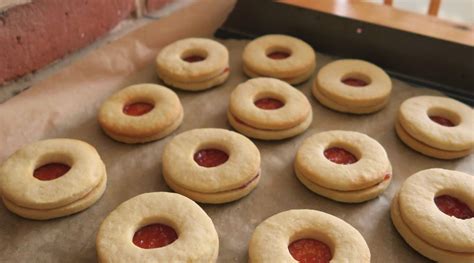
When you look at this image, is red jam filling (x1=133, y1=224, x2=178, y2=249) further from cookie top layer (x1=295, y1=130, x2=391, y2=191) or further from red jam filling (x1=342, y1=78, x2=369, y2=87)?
red jam filling (x1=342, y1=78, x2=369, y2=87)

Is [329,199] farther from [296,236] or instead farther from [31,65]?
[31,65]

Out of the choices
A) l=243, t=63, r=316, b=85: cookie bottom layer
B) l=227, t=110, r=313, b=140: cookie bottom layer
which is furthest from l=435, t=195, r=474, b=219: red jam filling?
l=243, t=63, r=316, b=85: cookie bottom layer

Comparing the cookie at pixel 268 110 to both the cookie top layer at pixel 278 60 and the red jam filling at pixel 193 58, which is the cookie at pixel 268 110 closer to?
the cookie top layer at pixel 278 60

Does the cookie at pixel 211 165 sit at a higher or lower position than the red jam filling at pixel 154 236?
higher

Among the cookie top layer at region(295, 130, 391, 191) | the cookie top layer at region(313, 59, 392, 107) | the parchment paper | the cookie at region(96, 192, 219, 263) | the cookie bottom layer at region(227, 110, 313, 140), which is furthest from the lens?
the cookie top layer at region(313, 59, 392, 107)

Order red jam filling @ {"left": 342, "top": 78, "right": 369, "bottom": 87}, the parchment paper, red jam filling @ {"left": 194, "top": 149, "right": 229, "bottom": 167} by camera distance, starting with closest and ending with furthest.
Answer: the parchment paper → red jam filling @ {"left": 194, "top": 149, "right": 229, "bottom": 167} → red jam filling @ {"left": 342, "top": 78, "right": 369, "bottom": 87}

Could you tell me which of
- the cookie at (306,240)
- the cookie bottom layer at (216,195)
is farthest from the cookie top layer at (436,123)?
the cookie bottom layer at (216,195)

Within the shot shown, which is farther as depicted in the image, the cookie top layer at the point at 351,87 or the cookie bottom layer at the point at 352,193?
the cookie top layer at the point at 351,87
